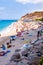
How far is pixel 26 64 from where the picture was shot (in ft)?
42.3

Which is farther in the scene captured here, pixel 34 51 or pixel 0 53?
pixel 0 53

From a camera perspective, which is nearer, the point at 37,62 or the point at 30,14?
the point at 37,62

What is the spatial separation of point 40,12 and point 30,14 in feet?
12.5

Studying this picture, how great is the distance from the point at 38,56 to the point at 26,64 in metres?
1.20

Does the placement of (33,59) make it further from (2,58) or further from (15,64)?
(2,58)

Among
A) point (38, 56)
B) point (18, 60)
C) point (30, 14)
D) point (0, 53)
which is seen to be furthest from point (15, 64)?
point (30, 14)

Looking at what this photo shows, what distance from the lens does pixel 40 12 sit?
84.1 meters

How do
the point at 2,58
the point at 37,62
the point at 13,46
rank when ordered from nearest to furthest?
the point at 37,62, the point at 2,58, the point at 13,46

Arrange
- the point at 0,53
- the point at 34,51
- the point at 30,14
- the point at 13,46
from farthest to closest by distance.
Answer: the point at 30,14
the point at 13,46
the point at 0,53
the point at 34,51

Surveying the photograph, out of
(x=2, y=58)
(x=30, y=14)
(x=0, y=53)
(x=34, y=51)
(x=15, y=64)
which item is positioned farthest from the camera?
(x=30, y=14)

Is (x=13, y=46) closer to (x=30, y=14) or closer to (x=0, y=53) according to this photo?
(x=0, y=53)

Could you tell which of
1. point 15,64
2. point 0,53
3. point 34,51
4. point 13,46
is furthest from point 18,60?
point 13,46

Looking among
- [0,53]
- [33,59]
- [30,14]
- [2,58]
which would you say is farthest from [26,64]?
[30,14]

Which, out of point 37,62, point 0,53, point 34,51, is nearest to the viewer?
point 37,62
